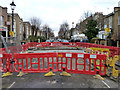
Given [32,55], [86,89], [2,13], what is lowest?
[86,89]

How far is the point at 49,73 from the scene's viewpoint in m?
5.09

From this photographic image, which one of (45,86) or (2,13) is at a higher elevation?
(2,13)

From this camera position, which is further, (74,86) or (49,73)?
(49,73)

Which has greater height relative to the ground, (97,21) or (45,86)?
(97,21)

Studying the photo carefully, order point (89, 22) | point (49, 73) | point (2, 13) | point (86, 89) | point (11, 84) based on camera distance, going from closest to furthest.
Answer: point (86, 89) < point (11, 84) < point (49, 73) < point (2, 13) < point (89, 22)

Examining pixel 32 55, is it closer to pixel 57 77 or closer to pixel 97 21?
pixel 57 77

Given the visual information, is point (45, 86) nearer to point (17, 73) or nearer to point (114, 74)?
point (17, 73)

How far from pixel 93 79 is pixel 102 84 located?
513 millimetres

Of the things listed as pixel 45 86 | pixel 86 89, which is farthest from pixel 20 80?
pixel 86 89

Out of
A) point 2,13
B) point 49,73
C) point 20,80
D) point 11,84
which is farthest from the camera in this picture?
point 2,13

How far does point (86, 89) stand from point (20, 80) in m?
2.92

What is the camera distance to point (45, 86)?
3.98m

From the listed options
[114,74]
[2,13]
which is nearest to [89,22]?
[2,13]

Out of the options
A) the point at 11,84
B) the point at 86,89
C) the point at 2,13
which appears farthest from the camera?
the point at 2,13
